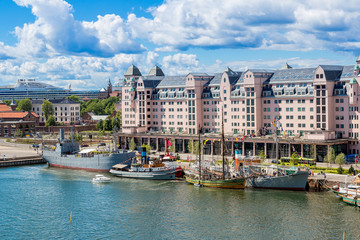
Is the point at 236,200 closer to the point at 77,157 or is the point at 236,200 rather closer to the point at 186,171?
the point at 186,171

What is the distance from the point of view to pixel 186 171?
356 feet

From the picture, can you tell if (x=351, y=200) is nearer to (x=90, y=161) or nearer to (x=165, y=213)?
(x=165, y=213)

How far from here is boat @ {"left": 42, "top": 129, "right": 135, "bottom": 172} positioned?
12388cm

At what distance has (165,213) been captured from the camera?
80.6m

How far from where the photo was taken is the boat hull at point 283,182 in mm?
95125

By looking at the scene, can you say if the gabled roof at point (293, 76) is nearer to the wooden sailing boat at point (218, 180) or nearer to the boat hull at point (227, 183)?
the wooden sailing boat at point (218, 180)

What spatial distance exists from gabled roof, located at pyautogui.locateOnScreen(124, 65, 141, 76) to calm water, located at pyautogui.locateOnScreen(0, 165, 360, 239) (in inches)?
2716

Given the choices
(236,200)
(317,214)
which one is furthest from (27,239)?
(317,214)

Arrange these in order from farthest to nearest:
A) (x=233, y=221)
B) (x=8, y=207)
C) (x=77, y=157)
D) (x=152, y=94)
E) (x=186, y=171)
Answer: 1. (x=152, y=94)
2. (x=77, y=157)
3. (x=186, y=171)
4. (x=8, y=207)
5. (x=233, y=221)

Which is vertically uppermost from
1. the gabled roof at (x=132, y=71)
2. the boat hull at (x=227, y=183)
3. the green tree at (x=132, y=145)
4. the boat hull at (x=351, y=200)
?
the gabled roof at (x=132, y=71)

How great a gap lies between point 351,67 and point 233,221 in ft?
216

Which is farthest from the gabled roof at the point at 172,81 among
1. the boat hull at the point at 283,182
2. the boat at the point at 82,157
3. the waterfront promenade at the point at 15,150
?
the boat hull at the point at 283,182

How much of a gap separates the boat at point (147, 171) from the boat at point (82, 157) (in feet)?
20.0

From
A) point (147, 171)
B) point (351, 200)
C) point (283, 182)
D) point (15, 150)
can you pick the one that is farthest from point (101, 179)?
point (15, 150)
